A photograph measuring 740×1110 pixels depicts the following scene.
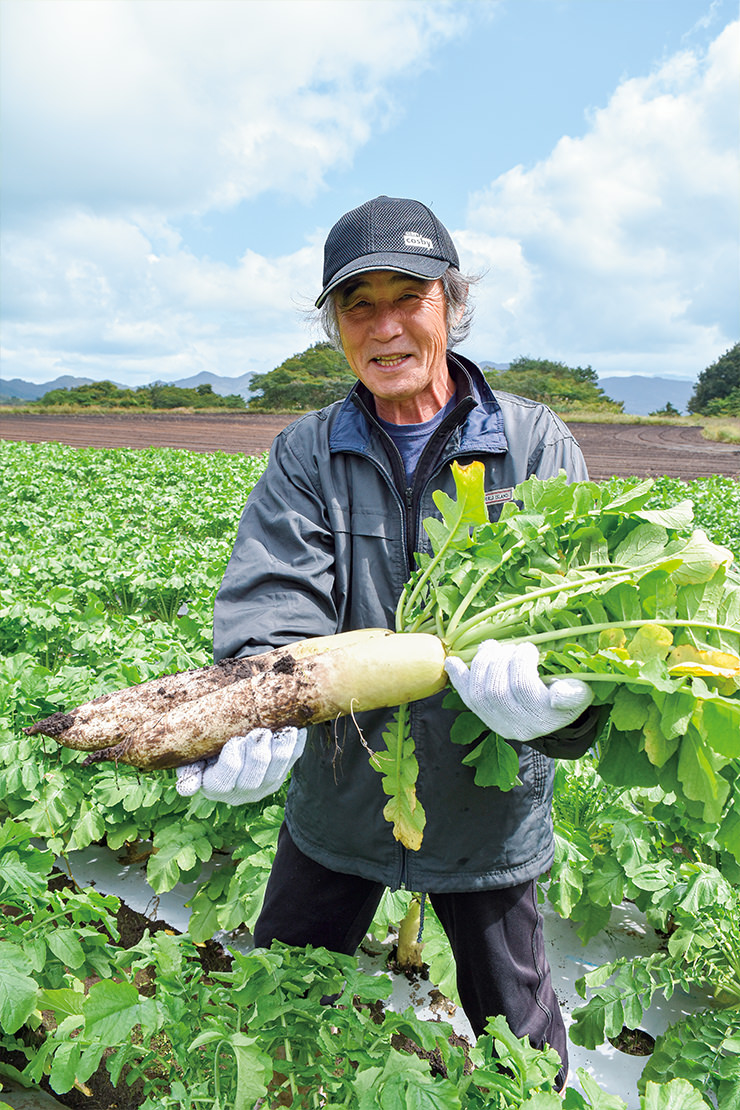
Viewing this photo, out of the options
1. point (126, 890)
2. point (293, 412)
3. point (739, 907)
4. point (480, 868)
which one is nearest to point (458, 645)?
point (480, 868)

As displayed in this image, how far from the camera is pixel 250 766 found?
1590 mm

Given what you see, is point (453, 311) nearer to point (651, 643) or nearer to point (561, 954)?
point (651, 643)

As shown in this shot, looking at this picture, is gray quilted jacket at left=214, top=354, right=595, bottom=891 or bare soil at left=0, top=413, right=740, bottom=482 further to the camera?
bare soil at left=0, top=413, right=740, bottom=482

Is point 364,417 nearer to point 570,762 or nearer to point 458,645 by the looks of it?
point 458,645

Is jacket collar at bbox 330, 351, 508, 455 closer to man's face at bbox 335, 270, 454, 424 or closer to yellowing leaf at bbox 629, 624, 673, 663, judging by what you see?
man's face at bbox 335, 270, 454, 424

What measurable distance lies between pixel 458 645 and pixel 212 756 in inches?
26.8

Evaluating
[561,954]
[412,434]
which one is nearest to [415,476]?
[412,434]

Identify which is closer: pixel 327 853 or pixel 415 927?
pixel 327 853

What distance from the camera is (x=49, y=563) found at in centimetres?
506

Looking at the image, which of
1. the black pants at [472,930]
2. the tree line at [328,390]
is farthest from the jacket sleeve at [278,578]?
the tree line at [328,390]

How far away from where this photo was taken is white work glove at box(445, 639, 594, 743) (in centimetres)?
139

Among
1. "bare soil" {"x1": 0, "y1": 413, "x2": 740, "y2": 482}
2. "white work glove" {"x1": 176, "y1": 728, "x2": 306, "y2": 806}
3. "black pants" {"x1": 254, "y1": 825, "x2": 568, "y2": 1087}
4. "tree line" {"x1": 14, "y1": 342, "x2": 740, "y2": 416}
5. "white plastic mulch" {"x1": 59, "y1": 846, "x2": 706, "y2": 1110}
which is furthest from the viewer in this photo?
"tree line" {"x1": 14, "y1": 342, "x2": 740, "y2": 416}

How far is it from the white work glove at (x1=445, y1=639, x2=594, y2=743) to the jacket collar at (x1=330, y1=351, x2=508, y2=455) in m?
0.59

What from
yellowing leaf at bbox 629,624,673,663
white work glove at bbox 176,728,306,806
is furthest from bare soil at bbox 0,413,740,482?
white work glove at bbox 176,728,306,806
